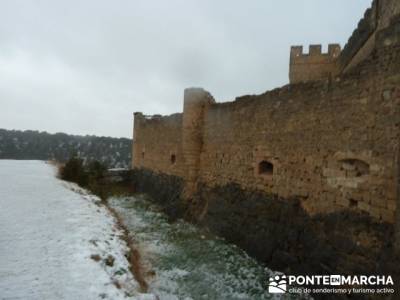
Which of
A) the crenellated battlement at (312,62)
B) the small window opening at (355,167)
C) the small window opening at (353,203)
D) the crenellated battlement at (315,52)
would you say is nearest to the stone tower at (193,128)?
the small window opening at (355,167)

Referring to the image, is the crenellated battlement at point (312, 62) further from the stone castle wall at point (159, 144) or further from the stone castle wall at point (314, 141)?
the stone castle wall at point (314, 141)

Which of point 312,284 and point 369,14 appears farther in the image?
point 369,14

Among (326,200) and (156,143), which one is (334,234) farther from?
(156,143)

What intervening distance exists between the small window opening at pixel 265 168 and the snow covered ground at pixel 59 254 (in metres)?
4.17

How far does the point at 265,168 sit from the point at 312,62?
12.4 metres

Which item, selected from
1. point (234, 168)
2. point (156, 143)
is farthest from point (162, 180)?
point (234, 168)

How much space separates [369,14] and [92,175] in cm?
1583

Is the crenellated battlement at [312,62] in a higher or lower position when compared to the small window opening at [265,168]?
higher

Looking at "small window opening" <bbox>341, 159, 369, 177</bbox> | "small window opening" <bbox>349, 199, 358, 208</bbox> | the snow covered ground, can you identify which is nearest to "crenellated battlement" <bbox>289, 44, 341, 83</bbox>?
"small window opening" <bbox>341, 159, 369, 177</bbox>

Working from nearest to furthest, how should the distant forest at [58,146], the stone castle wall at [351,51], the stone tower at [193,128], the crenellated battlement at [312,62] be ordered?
the stone castle wall at [351,51], the stone tower at [193,128], the crenellated battlement at [312,62], the distant forest at [58,146]

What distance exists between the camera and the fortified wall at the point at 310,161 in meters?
5.45

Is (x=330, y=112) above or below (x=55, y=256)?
above

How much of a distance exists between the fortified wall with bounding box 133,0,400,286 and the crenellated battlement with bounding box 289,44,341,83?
5018 mm

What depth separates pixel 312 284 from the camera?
6.50m
